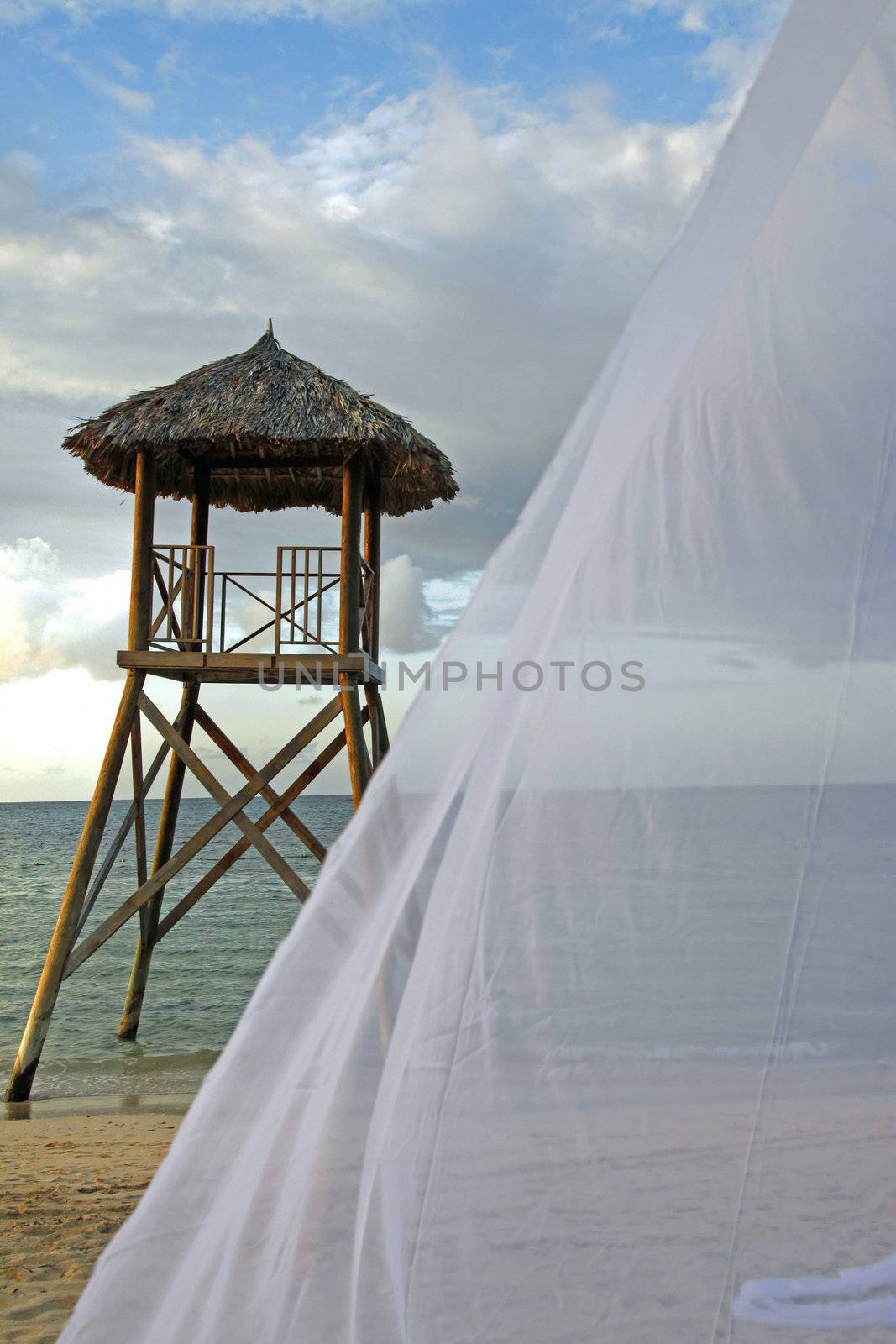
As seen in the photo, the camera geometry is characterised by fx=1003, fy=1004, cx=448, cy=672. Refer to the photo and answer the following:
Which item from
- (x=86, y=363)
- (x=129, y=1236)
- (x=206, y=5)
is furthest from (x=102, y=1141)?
(x=86, y=363)

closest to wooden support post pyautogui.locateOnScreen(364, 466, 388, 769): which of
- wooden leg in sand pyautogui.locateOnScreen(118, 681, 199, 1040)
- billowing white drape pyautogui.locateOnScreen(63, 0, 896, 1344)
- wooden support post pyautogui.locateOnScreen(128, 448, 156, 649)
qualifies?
wooden leg in sand pyautogui.locateOnScreen(118, 681, 199, 1040)

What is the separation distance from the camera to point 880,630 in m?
1.75

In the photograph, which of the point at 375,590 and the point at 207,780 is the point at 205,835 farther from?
the point at 375,590

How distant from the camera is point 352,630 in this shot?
714cm

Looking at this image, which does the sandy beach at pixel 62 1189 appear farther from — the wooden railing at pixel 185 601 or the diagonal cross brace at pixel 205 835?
the wooden railing at pixel 185 601

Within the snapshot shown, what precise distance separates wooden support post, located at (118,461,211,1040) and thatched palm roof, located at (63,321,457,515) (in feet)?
1.17

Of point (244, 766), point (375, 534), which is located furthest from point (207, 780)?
point (375, 534)

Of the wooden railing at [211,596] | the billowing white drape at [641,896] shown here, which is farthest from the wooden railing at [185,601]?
the billowing white drape at [641,896]

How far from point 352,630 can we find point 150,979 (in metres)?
10.5

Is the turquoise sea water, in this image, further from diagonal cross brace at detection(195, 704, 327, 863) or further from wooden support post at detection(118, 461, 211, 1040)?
diagonal cross brace at detection(195, 704, 327, 863)

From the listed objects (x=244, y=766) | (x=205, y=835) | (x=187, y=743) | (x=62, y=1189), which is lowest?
(x=62, y=1189)

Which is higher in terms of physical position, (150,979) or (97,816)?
(97,816)

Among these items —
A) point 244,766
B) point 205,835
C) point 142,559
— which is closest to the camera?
point 142,559

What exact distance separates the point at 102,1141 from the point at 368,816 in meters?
5.23
